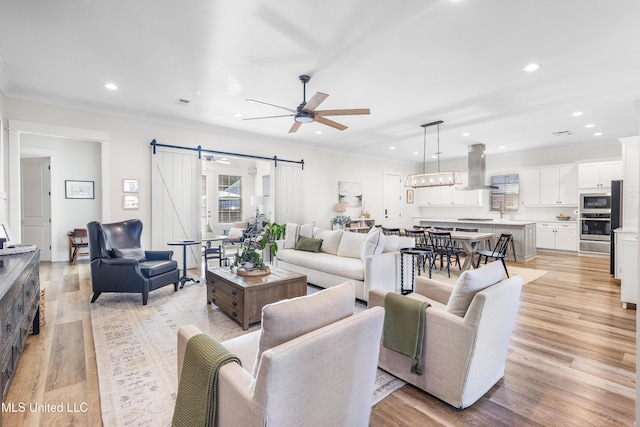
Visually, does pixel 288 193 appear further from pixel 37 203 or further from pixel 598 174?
pixel 598 174

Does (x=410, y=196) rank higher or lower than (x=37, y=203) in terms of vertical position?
higher

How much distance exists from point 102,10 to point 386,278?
3.90 m

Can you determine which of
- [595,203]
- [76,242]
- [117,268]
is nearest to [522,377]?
[117,268]

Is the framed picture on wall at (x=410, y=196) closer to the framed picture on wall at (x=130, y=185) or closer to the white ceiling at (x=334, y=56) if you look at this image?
the white ceiling at (x=334, y=56)

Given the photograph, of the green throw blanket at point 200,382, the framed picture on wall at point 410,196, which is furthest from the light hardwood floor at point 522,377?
the framed picture on wall at point 410,196

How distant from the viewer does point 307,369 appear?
47.4 inches

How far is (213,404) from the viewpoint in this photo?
→ 128 cm

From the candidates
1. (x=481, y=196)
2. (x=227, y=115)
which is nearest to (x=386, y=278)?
(x=227, y=115)

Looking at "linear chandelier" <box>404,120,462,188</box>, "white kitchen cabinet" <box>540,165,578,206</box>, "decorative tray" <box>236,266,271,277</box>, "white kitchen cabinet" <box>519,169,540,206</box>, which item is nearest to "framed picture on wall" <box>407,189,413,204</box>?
"white kitchen cabinet" <box>519,169,540,206</box>

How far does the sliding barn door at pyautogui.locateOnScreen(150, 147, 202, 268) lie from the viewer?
5434 millimetres

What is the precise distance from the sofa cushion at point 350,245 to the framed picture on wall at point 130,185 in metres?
3.64

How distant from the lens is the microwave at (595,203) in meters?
6.95

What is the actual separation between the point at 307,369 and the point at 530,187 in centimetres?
941

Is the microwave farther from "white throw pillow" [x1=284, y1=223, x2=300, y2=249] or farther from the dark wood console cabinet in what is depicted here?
the dark wood console cabinet
